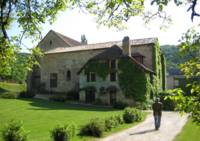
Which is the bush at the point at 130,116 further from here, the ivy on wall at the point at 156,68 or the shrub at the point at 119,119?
the ivy on wall at the point at 156,68

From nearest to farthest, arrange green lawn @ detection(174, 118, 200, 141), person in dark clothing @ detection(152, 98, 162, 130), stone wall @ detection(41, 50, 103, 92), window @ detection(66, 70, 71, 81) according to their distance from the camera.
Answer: green lawn @ detection(174, 118, 200, 141) < person in dark clothing @ detection(152, 98, 162, 130) < stone wall @ detection(41, 50, 103, 92) < window @ detection(66, 70, 71, 81)

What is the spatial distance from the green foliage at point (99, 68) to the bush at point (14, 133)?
29798 mm

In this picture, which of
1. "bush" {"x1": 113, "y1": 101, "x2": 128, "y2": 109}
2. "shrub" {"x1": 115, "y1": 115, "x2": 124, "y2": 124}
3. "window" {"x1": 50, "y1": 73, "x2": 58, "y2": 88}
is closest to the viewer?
"shrub" {"x1": 115, "y1": 115, "x2": 124, "y2": 124}

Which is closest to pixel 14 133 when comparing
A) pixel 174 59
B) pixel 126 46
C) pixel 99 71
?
pixel 174 59

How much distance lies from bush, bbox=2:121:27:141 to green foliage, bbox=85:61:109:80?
29798 mm

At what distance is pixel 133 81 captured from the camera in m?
41.2

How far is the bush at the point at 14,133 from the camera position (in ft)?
44.6

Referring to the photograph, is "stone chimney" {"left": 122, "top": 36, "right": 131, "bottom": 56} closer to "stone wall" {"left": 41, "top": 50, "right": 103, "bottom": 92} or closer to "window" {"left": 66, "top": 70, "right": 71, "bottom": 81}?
"stone wall" {"left": 41, "top": 50, "right": 103, "bottom": 92}

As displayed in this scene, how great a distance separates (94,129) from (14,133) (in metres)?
5.55

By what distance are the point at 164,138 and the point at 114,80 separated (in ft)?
84.4

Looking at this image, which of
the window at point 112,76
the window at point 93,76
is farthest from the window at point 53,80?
the window at point 112,76

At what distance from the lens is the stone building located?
42.2m

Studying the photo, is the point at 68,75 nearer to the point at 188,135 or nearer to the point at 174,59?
the point at 188,135

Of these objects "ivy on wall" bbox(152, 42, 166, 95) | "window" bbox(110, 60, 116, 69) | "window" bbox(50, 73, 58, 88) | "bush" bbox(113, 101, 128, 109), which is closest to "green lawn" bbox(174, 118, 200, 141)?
"bush" bbox(113, 101, 128, 109)
